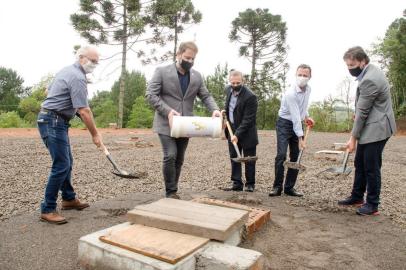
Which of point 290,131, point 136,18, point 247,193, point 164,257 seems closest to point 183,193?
point 247,193

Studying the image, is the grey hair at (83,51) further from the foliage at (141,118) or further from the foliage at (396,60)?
the foliage at (141,118)

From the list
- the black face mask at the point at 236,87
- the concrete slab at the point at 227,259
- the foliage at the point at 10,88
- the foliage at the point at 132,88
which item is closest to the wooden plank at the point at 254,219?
the concrete slab at the point at 227,259

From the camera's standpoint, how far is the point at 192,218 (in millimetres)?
3021

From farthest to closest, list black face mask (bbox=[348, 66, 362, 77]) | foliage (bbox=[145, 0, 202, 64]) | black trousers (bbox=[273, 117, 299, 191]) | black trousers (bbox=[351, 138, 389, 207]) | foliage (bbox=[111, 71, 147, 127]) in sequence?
foliage (bbox=[111, 71, 147, 127])
foliage (bbox=[145, 0, 202, 64])
black trousers (bbox=[273, 117, 299, 191])
black face mask (bbox=[348, 66, 362, 77])
black trousers (bbox=[351, 138, 389, 207])

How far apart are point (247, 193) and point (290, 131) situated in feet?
3.24

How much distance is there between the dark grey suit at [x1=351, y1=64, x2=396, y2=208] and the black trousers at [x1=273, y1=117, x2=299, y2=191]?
0.95 metres

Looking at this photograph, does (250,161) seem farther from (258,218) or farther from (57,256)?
(57,256)

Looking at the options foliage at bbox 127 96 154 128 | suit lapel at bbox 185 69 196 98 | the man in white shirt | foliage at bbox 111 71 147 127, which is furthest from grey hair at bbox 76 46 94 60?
foliage at bbox 111 71 147 127

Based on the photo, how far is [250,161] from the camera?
517 cm

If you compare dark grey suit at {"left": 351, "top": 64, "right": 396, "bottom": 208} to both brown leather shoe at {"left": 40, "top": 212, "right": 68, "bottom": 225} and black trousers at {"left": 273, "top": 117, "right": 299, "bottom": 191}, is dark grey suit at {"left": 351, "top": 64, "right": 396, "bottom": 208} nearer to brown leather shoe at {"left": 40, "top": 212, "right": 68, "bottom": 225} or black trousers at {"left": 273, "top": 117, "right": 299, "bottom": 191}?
black trousers at {"left": 273, "top": 117, "right": 299, "bottom": 191}

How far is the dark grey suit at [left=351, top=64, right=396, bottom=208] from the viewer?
165 inches

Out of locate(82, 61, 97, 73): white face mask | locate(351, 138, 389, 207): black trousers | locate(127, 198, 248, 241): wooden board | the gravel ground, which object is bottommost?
the gravel ground

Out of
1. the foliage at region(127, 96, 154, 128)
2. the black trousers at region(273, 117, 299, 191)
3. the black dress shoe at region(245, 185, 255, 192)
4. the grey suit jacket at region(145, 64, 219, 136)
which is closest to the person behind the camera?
the grey suit jacket at region(145, 64, 219, 136)

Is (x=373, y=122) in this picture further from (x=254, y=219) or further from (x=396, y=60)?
(x=396, y=60)
